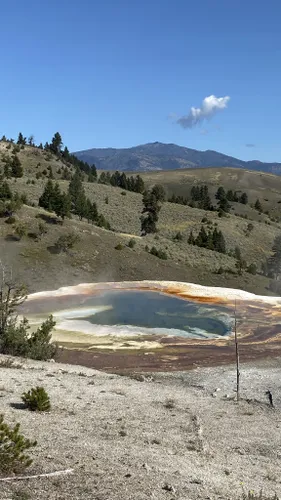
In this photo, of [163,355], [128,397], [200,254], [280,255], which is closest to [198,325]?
[163,355]

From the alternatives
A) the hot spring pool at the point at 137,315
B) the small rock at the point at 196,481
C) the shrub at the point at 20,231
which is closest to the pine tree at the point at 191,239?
the shrub at the point at 20,231

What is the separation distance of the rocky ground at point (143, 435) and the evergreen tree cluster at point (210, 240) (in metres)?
68.5

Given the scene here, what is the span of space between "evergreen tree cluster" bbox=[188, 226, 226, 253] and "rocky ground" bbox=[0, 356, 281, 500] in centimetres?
6851

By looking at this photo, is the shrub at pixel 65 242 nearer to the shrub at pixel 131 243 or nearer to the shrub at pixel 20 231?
the shrub at pixel 20 231

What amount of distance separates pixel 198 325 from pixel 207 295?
14.7m

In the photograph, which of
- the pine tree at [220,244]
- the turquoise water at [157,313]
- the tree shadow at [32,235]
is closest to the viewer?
the turquoise water at [157,313]

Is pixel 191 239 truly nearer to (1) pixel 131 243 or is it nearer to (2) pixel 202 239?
(2) pixel 202 239

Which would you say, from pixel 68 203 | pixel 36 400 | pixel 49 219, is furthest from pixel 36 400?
pixel 68 203

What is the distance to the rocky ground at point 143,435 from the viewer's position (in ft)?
37.4

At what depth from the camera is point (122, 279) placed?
6881 cm

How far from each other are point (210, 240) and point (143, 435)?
83.2 metres

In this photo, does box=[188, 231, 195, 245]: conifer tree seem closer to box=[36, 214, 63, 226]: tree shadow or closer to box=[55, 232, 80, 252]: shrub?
box=[36, 214, 63, 226]: tree shadow

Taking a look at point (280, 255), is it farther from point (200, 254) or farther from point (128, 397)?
point (128, 397)

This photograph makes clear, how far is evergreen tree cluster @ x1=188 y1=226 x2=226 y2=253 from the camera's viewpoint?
97.1m
